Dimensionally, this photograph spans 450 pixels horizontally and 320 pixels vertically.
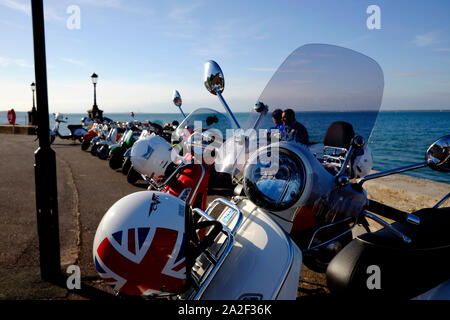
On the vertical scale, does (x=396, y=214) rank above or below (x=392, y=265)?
above

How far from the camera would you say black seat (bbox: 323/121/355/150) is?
2.02 m

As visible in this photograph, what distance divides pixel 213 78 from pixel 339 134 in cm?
97

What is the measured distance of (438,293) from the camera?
155 centimetres

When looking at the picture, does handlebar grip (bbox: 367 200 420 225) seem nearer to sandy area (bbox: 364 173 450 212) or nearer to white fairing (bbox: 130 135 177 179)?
sandy area (bbox: 364 173 450 212)

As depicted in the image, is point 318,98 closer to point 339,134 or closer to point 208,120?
point 339,134

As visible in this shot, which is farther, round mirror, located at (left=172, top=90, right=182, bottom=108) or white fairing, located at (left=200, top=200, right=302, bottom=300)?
round mirror, located at (left=172, top=90, right=182, bottom=108)

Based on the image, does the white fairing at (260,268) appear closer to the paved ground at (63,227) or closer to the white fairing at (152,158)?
the paved ground at (63,227)

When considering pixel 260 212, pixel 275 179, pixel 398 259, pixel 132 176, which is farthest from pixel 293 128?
pixel 132 176

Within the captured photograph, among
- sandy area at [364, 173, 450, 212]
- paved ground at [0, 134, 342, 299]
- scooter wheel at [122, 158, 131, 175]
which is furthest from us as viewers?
scooter wheel at [122, 158, 131, 175]

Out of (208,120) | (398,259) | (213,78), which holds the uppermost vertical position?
(213,78)

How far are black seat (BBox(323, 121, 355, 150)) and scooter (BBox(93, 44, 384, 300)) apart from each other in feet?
0.18

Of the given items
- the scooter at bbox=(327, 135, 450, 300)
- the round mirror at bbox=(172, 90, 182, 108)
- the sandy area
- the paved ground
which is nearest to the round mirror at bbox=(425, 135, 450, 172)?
the scooter at bbox=(327, 135, 450, 300)

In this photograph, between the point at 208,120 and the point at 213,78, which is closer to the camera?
the point at 213,78

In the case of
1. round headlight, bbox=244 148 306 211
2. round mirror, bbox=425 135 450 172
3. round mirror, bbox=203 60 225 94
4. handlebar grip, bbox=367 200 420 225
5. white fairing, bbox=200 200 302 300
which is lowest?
white fairing, bbox=200 200 302 300
